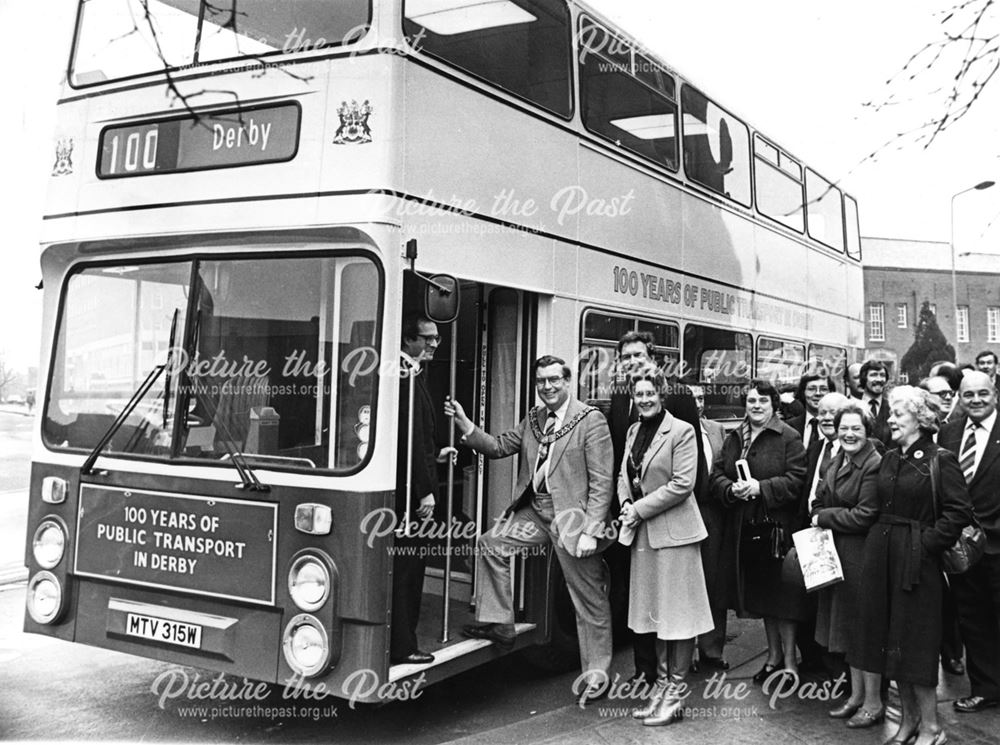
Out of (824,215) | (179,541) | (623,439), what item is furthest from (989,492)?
(824,215)

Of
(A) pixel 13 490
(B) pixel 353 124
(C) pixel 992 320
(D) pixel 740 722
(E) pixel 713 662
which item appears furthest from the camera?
(C) pixel 992 320

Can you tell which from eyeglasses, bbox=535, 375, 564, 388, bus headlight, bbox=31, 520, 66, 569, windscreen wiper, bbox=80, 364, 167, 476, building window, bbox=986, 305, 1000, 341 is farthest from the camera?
building window, bbox=986, 305, 1000, 341

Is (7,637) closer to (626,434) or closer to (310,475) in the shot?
(310,475)

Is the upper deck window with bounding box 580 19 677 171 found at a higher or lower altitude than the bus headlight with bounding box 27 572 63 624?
higher

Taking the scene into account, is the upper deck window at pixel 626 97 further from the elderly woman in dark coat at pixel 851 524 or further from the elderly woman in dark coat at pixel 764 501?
the elderly woman in dark coat at pixel 851 524

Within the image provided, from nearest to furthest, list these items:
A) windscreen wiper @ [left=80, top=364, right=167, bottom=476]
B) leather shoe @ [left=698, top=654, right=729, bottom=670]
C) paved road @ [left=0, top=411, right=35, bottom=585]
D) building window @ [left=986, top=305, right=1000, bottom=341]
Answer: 1. windscreen wiper @ [left=80, top=364, right=167, bottom=476]
2. leather shoe @ [left=698, top=654, right=729, bottom=670]
3. paved road @ [left=0, top=411, right=35, bottom=585]
4. building window @ [left=986, top=305, right=1000, bottom=341]

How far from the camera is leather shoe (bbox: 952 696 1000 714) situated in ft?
17.3

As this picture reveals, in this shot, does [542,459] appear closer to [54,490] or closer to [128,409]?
[128,409]

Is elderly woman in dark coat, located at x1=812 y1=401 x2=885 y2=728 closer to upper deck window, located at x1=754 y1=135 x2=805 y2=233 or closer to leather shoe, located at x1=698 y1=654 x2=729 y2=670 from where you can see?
leather shoe, located at x1=698 y1=654 x2=729 y2=670

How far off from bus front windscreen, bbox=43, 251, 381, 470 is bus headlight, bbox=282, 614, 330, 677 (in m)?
0.77

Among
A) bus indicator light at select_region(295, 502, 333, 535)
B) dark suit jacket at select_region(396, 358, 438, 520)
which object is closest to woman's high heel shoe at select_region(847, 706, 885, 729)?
dark suit jacket at select_region(396, 358, 438, 520)

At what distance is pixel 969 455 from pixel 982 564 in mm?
622

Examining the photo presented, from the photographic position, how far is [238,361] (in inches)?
186

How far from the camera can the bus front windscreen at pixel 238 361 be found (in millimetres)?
4551
